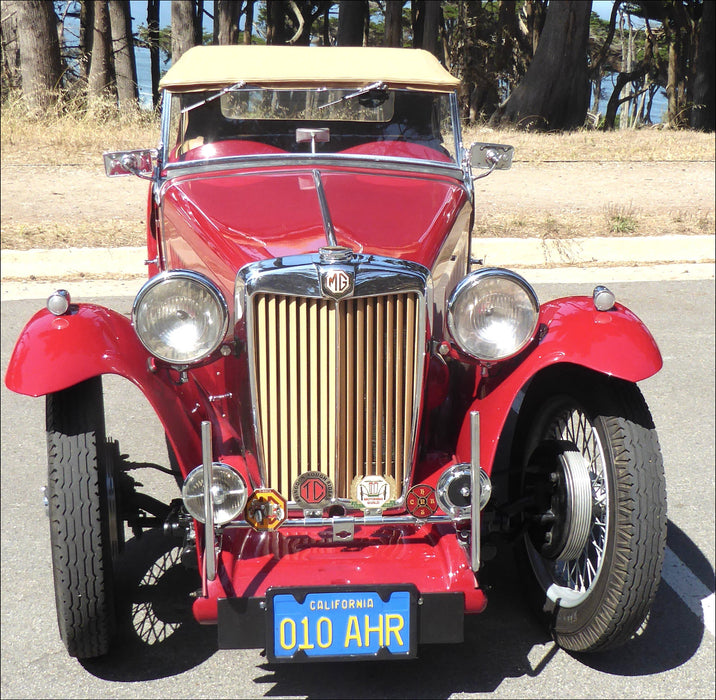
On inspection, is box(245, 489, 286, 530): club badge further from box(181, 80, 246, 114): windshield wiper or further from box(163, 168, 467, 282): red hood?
box(181, 80, 246, 114): windshield wiper

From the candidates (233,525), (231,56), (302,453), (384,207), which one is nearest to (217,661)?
(233,525)

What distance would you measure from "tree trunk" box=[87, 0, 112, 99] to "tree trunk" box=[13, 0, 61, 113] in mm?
1017

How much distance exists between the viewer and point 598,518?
296cm

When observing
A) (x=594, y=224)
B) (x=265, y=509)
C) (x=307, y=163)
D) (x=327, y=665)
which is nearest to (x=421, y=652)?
(x=327, y=665)

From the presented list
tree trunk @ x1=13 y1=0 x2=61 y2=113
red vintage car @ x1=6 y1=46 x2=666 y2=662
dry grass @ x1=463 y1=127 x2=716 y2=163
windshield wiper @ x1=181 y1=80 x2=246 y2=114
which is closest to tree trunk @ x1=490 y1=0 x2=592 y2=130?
dry grass @ x1=463 y1=127 x2=716 y2=163

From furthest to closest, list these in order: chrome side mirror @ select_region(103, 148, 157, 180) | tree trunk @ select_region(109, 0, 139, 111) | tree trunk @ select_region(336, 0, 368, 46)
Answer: tree trunk @ select_region(109, 0, 139, 111) < tree trunk @ select_region(336, 0, 368, 46) < chrome side mirror @ select_region(103, 148, 157, 180)

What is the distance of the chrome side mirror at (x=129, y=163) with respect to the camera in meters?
3.89

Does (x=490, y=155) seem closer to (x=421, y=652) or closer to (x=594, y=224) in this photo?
(x=421, y=652)

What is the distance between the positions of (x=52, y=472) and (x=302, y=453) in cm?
75

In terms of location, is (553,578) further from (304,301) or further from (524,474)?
(304,301)

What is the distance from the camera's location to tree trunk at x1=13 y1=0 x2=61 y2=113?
12.1 metres

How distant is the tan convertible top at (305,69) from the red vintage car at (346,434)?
0.97 meters

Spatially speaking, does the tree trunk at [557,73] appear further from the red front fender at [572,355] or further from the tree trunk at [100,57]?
the red front fender at [572,355]

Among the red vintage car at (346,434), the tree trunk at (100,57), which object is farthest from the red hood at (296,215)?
the tree trunk at (100,57)
